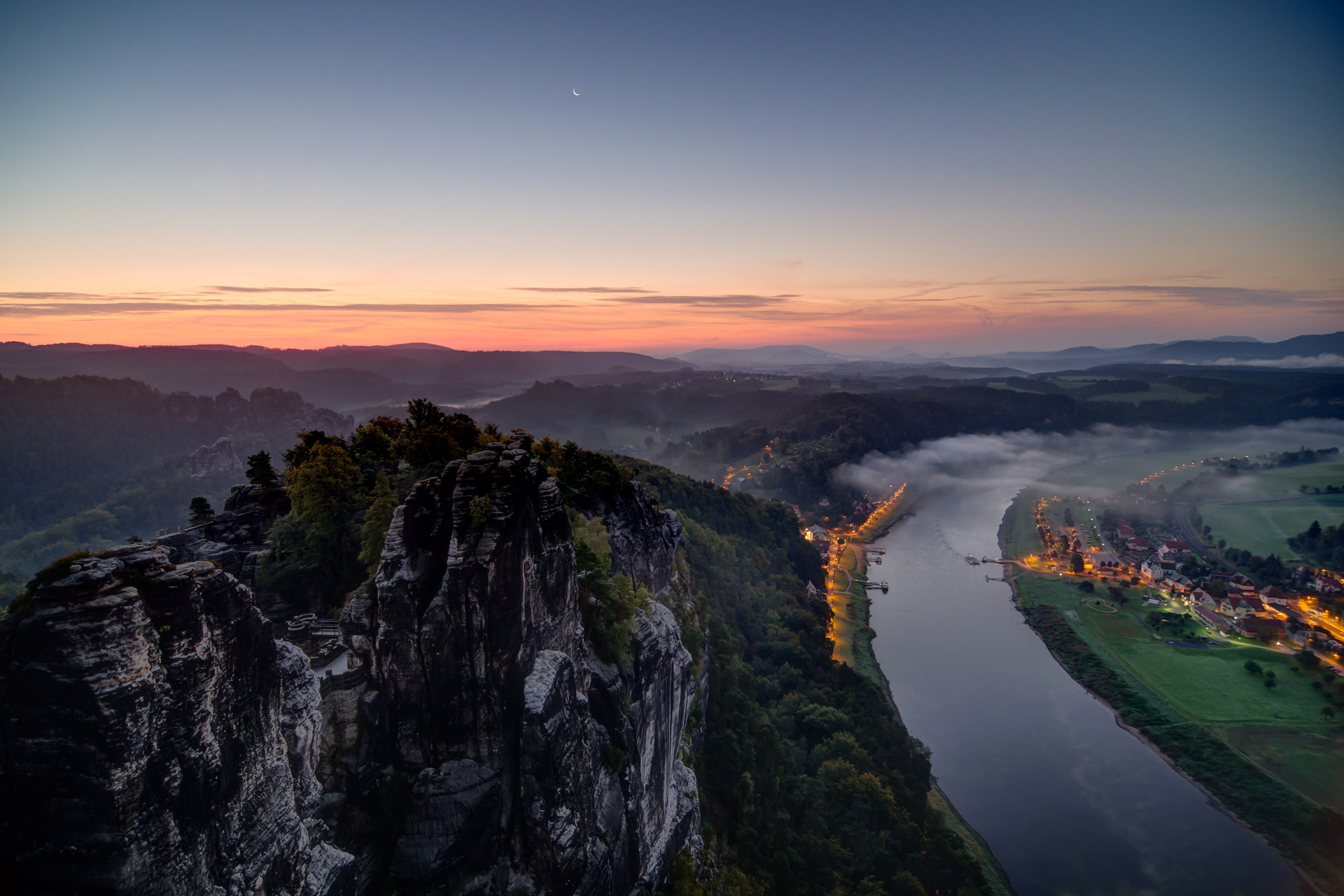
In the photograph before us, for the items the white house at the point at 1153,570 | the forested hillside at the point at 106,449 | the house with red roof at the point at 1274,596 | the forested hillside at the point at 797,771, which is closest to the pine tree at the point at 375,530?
the forested hillside at the point at 797,771

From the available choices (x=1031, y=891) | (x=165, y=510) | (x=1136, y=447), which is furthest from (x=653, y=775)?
(x=1136, y=447)

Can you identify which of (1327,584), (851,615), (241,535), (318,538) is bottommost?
(851,615)

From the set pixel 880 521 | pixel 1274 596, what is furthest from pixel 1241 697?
pixel 880 521

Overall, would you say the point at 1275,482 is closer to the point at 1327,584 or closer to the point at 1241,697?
the point at 1327,584

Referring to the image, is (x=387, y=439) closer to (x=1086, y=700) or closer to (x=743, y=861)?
(x=743, y=861)

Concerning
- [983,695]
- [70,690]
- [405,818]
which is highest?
[70,690]

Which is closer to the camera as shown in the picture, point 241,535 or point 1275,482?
point 241,535
